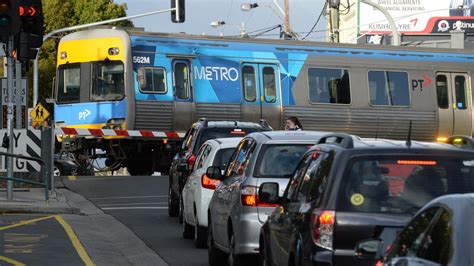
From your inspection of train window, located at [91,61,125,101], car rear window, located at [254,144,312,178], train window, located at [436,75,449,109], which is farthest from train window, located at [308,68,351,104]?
car rear window, located at [254,144,312,178]

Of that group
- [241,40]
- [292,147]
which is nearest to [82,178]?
[241,40]

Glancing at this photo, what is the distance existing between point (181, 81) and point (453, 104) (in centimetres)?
891

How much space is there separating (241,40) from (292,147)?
20.5m

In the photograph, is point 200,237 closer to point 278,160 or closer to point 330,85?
point 278,160

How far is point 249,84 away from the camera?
3303 cm

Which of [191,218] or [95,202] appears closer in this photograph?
[191,218]

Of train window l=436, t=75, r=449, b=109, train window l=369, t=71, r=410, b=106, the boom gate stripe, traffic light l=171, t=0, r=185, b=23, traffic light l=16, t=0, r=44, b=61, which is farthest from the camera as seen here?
traffic light l=171, t=0, r=185, b=23

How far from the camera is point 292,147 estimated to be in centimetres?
1292

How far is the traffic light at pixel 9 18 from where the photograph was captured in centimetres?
1877

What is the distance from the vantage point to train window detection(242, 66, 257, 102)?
1299 inches

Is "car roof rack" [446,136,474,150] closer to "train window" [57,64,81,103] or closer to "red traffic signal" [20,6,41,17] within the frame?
"red traffic signal" [20,6,41,17]

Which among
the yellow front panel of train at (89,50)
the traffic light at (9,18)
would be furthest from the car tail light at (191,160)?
the yellow front panel of train at (89,50)

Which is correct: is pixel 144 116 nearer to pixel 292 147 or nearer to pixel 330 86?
pixel 330 86

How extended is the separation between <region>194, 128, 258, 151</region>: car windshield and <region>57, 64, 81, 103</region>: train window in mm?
12559
